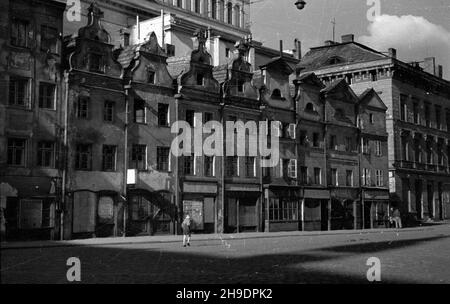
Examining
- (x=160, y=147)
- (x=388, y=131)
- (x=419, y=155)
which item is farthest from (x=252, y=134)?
(x=419, y=155)

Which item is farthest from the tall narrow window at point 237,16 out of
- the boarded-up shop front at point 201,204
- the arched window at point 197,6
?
the boarded-up shop front at point 201,204

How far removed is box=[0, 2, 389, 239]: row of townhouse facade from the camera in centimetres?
3228

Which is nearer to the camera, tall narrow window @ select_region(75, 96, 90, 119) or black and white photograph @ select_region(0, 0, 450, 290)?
black and white photograph @ select_region(0, 0, 450, 290)

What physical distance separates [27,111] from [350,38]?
1821 inches

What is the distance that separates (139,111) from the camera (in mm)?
37688

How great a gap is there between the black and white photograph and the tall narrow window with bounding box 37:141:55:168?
0.12 meters

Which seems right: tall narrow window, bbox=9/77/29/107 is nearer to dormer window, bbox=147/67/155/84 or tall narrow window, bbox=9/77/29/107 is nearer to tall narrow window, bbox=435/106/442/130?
dormer window, bbox=147/67/155/84

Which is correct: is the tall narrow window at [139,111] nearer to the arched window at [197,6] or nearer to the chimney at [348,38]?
the arched window at [197,6]

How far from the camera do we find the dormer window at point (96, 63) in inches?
1382

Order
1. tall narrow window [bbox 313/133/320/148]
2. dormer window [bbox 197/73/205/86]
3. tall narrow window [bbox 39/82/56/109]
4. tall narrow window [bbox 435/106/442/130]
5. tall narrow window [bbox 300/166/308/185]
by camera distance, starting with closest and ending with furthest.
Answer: tall narrow window [bbox 39/82/56/109] → dormer window [bbox 197/73/205/86] → tall narrow window [bbox 300/166/308/185] → tall narrow window [bbox 313/133/320/148] → tall narrow window [bbox 435/106/442/130]

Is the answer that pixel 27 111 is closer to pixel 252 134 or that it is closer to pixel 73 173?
pixel 73 173

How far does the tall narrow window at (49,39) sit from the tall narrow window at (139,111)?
638 cm

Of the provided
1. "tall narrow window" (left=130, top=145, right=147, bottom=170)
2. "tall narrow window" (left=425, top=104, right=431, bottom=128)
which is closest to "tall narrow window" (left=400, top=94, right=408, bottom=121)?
"tall narrow window" (left=425, top=104, right=431, bottom=128)
